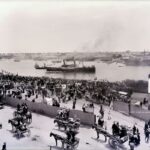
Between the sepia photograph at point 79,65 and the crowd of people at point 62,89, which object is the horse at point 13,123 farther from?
the crowd of people at point 62,89

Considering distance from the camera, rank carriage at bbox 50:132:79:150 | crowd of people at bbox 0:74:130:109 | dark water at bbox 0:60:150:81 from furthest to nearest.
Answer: crowd of people at bbox 0:74:130:109 < dark water at bbox 0:60:150:81 < carriage at bbox 50:132:79:150

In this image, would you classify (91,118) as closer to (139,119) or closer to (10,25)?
(139,119)

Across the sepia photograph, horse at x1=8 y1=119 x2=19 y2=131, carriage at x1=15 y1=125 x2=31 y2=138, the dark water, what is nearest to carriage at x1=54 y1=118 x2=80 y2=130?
the sepia photograph

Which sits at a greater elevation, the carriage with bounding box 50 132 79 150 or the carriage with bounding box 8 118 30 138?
the carriage with bounding box 8 118 30 138

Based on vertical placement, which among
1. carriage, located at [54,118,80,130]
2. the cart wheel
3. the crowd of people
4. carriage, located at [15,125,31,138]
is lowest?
the cart wheel

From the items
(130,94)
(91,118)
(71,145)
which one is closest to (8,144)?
(71,145)

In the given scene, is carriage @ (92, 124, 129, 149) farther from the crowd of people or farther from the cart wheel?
the crowd of people

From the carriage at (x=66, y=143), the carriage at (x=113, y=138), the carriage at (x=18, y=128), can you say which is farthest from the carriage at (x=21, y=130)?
the carriage at (x=113, y=138)

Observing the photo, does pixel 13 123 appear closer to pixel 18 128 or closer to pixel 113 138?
pixel 18 128
